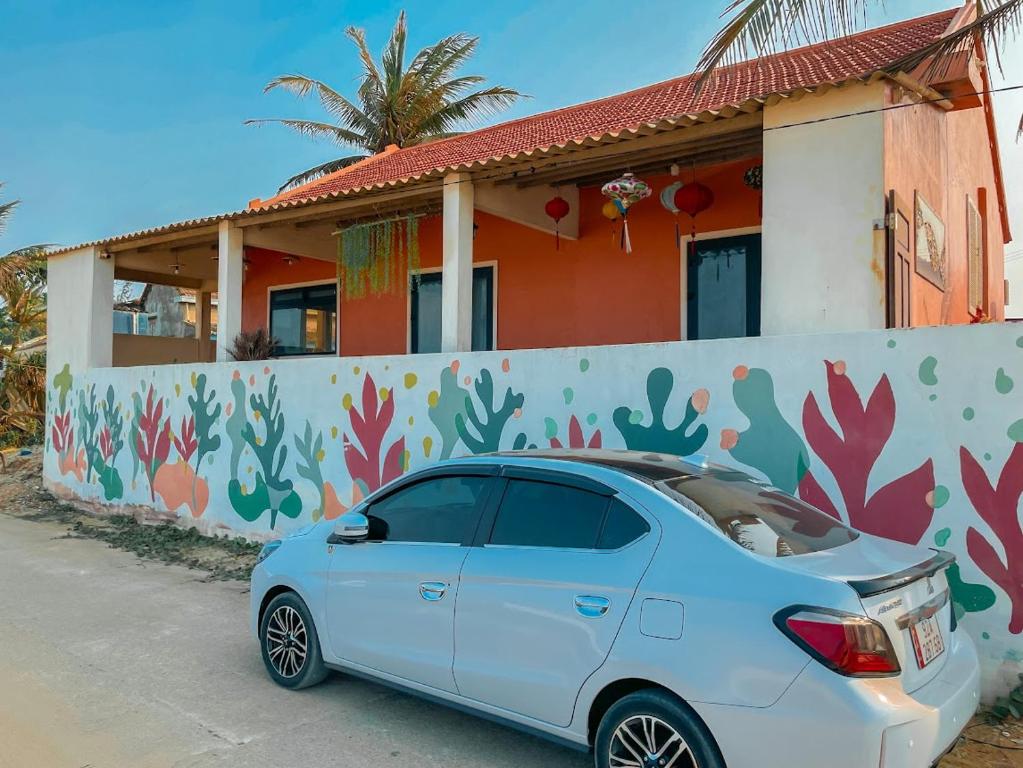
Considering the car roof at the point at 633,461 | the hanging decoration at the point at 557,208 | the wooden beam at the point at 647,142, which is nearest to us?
the car roof at the point at 633,461

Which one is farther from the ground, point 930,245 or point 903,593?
point 930,245

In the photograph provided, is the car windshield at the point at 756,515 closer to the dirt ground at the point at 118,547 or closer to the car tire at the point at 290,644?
the dirt ground at the point at 118,547

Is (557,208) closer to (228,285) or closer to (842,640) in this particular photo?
(228,285)

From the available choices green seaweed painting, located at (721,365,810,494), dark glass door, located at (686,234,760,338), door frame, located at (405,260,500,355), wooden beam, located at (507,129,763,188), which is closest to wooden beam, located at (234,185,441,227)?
wooden beam, located at (507,129,763,188)

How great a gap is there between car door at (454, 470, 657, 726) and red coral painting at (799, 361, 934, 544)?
2.47 meters

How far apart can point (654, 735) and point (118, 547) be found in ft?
28.6

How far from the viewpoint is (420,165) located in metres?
12.2

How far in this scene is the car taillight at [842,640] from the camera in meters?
2.75

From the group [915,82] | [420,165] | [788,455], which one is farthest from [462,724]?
[420,165]

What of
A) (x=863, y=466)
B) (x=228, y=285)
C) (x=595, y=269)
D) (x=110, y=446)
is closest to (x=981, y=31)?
(x=863, y=466)

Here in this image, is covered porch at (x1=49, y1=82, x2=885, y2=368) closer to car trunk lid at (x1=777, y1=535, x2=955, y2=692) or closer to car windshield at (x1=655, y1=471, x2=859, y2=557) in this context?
car windshield at (x1=655, y1=471, x2=859, y2=557)

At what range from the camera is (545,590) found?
3.51 metres

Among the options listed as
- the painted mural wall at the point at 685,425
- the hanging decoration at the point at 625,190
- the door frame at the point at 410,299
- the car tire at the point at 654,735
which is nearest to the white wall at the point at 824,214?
the painted mural wall at the point at 685,425

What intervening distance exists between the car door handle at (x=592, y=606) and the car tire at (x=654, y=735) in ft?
1.13
